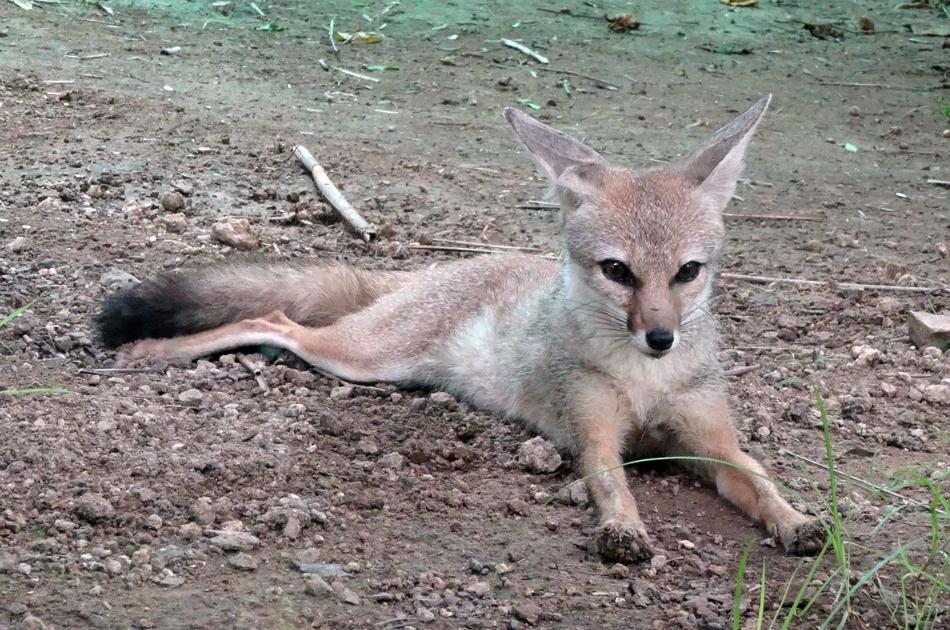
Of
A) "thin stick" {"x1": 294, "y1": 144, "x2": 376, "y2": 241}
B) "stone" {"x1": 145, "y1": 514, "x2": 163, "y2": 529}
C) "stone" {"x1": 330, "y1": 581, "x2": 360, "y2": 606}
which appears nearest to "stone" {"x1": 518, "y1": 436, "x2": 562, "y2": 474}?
"stone" {"x1": 330, "y1": 581, "x2": 360, "y2": 606}

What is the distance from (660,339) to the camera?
3885mm

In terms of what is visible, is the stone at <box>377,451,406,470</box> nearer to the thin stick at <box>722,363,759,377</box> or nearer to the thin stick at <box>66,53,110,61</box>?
the thin stick at <box>722,363,759,377</box>

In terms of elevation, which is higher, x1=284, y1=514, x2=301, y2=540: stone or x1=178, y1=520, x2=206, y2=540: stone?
x1=178, y1=520, x2=206, y2=540: stone

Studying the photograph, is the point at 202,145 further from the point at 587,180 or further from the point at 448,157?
the point at 587,180

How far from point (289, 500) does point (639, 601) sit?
107 cm

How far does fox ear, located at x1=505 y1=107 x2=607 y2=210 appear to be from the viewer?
4430 mm

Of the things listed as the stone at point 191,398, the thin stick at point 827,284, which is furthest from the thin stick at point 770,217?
the stone at point 191,398

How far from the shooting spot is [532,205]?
23.2 feet

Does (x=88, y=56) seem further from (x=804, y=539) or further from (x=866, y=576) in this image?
(x=866, y=576)

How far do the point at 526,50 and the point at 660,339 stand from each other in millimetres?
6174

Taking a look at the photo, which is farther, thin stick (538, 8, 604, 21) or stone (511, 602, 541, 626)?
thin stick (538, 8, 604, 21)

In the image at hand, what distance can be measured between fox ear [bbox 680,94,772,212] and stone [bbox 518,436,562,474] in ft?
3.34

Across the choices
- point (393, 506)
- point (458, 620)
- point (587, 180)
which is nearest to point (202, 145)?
point (587, 180)

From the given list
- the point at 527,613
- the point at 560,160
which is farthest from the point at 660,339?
the point at 527,613
